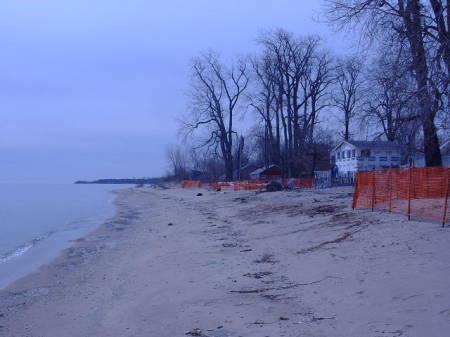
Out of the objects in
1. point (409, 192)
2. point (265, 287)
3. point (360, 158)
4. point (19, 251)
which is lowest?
point (19, 251)

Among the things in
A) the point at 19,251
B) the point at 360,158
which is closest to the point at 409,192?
the point at 19,251

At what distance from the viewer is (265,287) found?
9375 millimetres

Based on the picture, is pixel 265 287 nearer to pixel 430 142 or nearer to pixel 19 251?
pixel 430 142

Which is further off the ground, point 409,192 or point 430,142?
point 430,142

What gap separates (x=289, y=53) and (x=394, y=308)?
48807mm

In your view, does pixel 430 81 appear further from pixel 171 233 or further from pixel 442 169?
pixel 171 233

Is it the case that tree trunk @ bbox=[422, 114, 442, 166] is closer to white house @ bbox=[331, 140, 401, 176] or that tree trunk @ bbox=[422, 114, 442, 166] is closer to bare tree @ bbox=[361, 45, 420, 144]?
bare tree @ bbox=[361, 45, 420, 144]

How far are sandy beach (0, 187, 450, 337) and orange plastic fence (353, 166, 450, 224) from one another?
530mm

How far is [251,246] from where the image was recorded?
1462 centimetres

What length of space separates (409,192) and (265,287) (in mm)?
5316

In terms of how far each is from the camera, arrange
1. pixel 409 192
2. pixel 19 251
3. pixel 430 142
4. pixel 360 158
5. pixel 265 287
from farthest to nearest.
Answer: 1. pixel 360 158
2. pixel 19 251
3. pixel 430 142
4. pixel 409 192
5. pixel 265 287

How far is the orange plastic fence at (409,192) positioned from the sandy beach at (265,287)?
530mm

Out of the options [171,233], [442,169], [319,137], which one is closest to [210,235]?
[171,233]

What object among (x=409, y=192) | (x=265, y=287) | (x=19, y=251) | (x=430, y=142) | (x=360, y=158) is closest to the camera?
(x=265, y=287)
